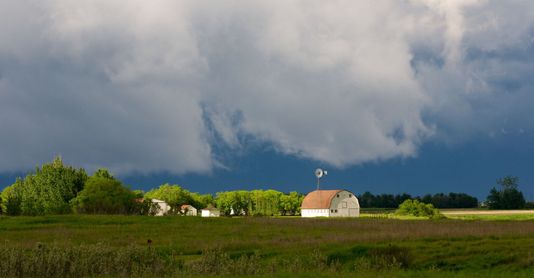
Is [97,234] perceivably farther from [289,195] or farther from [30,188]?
[289,195]

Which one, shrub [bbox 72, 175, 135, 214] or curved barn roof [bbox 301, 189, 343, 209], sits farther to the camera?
curved barn roof [bbox 301, 189, 343, 209]

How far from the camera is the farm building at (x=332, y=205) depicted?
447 feet

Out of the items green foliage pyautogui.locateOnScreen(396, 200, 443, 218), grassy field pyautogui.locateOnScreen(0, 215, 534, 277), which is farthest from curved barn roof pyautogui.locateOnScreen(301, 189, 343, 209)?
grassy field pyautogui.locateOnScreen(0, 215, 534, 277)

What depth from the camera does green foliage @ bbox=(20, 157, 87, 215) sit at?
10769 cm

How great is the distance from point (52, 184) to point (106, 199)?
769 inches

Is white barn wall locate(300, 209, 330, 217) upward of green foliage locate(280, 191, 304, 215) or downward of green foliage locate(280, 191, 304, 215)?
downward

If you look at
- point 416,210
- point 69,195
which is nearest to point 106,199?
point 69,195

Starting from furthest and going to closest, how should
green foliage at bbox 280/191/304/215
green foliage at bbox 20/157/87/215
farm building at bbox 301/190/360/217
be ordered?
green foliage at bbox 280/191/304/215 < farm building at bbox 301/190/360/217 < green foliage at bbox 20/157/87/215

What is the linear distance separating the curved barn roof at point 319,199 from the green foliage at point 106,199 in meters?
51.3

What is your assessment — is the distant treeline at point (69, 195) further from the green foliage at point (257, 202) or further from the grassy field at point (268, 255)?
the green foliage at point (257, 202)

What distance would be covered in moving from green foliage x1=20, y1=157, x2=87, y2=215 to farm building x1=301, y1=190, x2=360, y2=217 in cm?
5185

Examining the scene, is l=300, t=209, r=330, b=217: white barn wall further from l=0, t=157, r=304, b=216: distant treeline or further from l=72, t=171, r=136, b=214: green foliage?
l=72, t=171, r=136, b=214: green foliage

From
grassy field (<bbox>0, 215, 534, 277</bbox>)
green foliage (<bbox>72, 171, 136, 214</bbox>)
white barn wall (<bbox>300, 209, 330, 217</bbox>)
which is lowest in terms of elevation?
→ grassy field (<bbox>0, 215, 534, 277</bbox>)

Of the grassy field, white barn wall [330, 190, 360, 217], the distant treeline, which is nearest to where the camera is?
the grassy field
